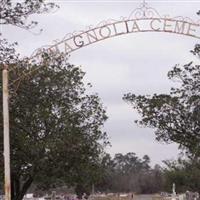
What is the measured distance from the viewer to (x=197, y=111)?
86.3 ft

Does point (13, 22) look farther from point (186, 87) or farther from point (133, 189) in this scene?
point (133, 189)

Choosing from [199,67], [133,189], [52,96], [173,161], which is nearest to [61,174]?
[52,96]

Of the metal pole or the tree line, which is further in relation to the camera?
the tree line

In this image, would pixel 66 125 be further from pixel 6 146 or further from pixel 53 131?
pixel 6 146

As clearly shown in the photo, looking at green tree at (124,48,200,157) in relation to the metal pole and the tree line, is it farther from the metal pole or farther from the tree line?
the metal pole

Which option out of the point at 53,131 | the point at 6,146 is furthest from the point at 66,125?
the point at 6,146

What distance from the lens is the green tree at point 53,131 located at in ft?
88.7

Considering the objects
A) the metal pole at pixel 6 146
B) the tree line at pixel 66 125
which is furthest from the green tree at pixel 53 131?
the metal pole at pixel 6 146

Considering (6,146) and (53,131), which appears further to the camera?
(53,131)

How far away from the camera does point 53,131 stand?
28297mm

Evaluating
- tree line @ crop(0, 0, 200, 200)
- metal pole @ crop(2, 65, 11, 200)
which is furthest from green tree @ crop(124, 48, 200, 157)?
metal pole @ crop(2, 65, 11, 200)

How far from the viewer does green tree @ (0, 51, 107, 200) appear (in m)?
27.0

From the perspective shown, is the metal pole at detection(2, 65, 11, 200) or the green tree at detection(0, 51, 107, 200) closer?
the metal pole at detection(2, 65, 11, 200)

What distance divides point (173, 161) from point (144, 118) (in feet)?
199
